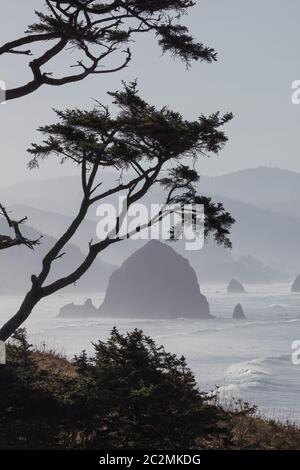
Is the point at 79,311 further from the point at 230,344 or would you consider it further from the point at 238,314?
the point at 230,344

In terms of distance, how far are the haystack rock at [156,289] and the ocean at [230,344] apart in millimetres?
4943

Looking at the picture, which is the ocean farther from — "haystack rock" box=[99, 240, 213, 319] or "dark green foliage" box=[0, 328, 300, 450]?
"haystack rock" box=[99, 240, 213, 319]

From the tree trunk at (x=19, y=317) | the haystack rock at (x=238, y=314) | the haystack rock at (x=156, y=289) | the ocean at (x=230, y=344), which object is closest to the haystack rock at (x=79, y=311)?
the haystack rock at (x=156, y=289)

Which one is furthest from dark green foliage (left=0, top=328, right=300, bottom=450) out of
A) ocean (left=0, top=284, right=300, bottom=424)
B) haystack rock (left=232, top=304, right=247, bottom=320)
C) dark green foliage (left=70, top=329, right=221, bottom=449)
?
haystack rock (left=232, top=304, right=247, bottom=320)

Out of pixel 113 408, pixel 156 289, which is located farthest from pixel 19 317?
pixel 156 289

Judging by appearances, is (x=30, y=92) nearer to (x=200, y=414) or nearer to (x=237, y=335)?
(x=200, y=414)

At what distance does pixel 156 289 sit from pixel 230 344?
56.5 metres

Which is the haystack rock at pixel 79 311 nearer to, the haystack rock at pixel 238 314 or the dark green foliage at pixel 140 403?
the haystack rock at pixel 238 314

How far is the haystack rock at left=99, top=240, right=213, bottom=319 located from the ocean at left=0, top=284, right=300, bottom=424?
494 cm

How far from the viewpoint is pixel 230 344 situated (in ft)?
317

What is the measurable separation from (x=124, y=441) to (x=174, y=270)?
445ft

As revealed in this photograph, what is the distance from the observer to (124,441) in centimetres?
1033

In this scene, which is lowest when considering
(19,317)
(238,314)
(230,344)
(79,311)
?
(230,344)
